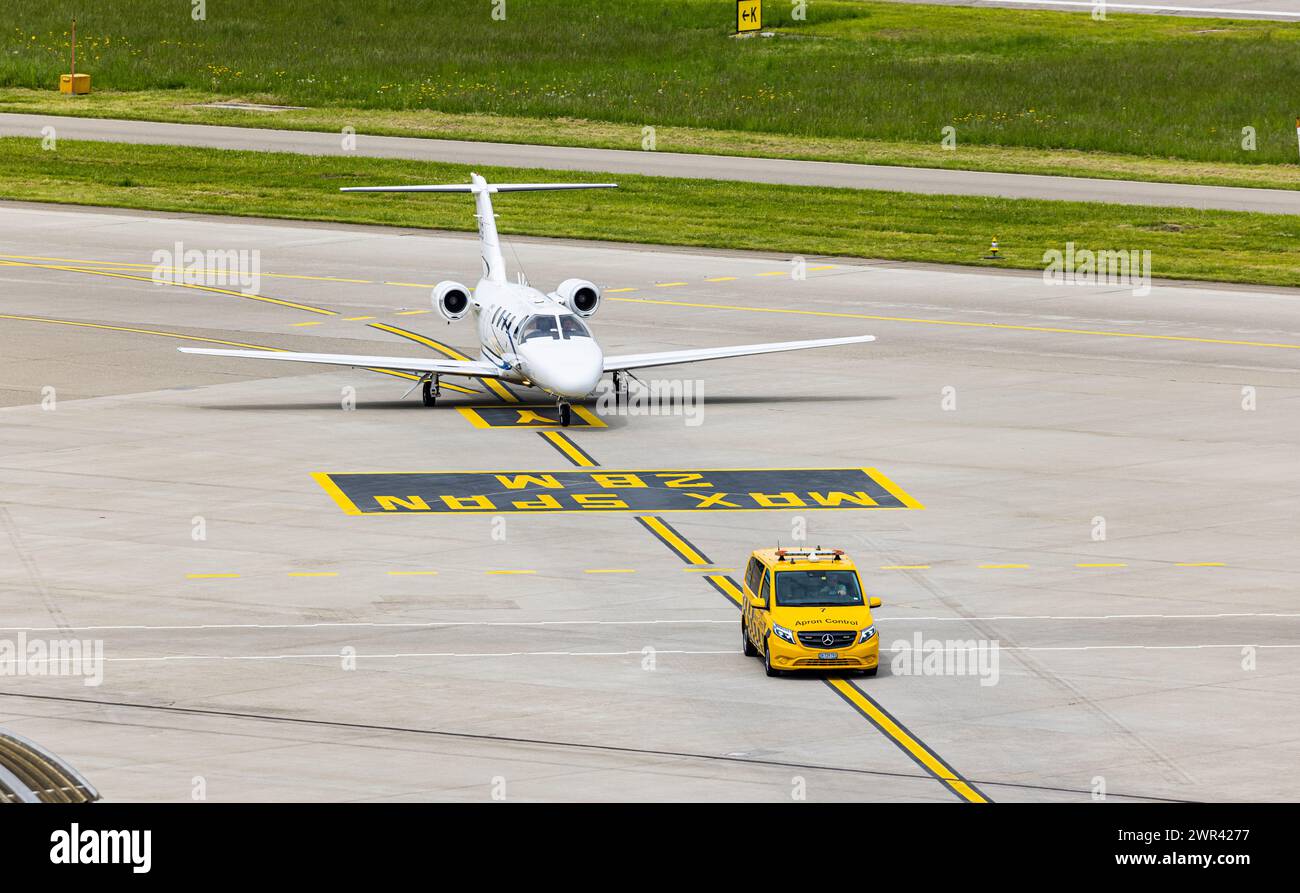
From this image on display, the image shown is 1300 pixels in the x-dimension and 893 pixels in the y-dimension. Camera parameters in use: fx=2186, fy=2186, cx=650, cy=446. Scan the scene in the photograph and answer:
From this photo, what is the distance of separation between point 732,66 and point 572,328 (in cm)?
6483

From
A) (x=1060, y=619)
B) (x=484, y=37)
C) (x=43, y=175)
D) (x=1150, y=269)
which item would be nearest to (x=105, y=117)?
(x=43, y=175)

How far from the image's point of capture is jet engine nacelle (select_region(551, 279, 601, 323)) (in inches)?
1960

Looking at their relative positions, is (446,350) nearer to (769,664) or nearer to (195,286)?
(195,286)

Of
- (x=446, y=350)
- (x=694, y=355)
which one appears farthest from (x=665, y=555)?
(x=446, y=350)

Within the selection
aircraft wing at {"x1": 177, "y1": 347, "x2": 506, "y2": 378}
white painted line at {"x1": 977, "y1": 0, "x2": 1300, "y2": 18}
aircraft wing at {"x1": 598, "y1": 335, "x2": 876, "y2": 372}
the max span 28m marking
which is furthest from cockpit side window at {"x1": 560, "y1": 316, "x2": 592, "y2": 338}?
white painted line at {"x1": 977, "y1": 0, "x2": 1300, "y2": 18}

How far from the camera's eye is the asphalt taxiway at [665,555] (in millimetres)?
25297

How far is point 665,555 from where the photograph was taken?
1431 inches

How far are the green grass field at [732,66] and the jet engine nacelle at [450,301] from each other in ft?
157

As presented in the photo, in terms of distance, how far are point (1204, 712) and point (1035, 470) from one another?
627 inches

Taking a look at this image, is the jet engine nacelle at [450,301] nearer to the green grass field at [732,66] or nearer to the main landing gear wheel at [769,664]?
the main landing gear wheel at [769,664]
